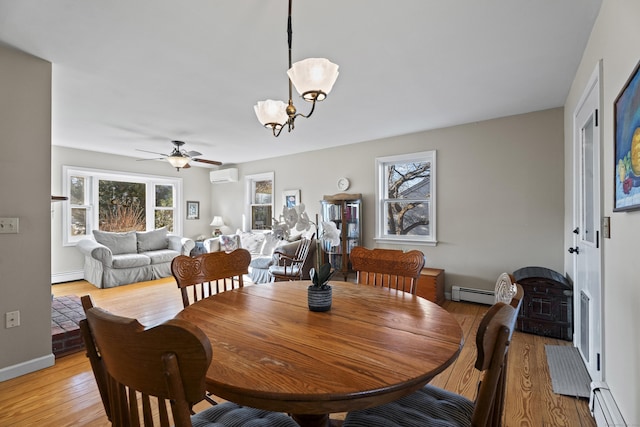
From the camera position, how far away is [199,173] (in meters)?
7.21

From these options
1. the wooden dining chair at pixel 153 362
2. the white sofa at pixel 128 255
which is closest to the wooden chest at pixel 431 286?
the wooden dining chair at pixel 153 362

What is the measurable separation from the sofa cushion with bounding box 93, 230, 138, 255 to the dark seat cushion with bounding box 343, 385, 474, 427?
5685 millimetres

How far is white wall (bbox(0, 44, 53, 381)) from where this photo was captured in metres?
2.15

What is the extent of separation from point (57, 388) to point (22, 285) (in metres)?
0.80

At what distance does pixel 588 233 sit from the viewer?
2242 mm

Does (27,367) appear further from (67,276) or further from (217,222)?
(217,222)

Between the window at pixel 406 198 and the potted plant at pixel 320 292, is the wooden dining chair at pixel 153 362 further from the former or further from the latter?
the window at pixel 406 198

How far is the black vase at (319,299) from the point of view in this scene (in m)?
1.36

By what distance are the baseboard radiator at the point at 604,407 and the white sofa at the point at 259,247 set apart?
318 centimetres

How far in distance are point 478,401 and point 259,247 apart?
5176 mm

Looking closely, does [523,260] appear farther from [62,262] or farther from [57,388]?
[62,262]

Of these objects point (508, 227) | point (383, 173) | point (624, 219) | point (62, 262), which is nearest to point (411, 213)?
point (383, 173)

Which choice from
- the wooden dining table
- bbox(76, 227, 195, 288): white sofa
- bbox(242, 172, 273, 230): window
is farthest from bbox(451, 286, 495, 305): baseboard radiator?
bbox(76, 227, 195, 288): white sofa

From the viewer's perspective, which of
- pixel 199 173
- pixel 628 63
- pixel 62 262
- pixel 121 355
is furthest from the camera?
pixel 199 173
